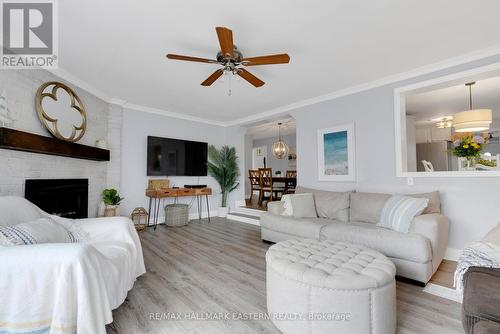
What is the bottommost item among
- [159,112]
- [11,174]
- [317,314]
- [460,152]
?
[317,314]

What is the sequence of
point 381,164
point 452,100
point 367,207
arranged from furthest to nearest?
1. point 452,100
2. point 381,164
3. point 367,207

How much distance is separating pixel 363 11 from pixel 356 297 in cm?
218

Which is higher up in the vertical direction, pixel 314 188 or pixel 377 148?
pixel 377 148

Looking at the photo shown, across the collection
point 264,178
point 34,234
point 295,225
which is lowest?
point 295,225

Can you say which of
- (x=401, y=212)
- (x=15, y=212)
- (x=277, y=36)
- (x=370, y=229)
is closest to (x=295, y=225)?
(x=370, y=229)

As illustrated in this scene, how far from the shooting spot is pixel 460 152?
2838mm

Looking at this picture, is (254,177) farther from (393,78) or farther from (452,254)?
(452,254)

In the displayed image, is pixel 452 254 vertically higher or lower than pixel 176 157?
lower

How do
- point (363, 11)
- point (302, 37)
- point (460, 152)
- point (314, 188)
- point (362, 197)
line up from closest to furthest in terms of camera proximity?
point (363, 11), point (302, 37), point (460, 152), point (362, 197), point (314, 188)

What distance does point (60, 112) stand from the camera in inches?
119

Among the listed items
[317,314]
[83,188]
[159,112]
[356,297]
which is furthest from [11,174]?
[356,297]

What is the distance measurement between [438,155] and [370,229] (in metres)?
4.67

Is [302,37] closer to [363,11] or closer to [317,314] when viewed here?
[363,11]

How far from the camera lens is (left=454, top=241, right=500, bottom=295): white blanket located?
1.29 metres
